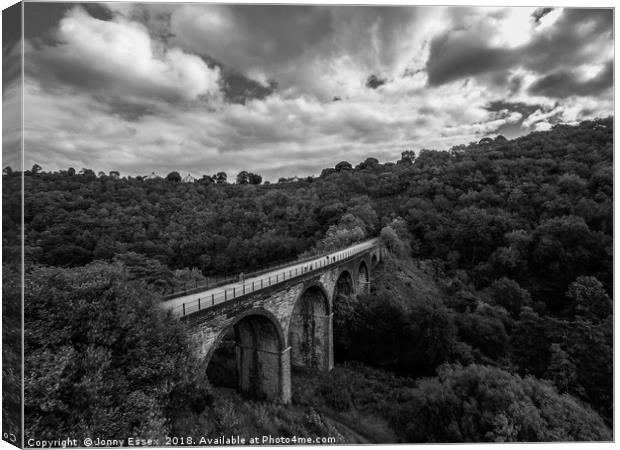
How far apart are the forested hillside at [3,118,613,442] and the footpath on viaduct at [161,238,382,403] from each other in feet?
6.85

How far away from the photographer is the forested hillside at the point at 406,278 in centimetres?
802

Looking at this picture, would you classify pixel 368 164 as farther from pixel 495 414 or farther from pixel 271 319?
pixel 495 414

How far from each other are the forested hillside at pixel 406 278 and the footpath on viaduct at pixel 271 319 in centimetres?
209

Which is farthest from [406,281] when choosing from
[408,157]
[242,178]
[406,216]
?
[242,178]

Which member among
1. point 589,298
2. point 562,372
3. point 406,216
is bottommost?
point 562,372

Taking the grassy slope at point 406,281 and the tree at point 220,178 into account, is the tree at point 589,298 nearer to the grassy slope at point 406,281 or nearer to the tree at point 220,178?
the grassy slope at point 406,281

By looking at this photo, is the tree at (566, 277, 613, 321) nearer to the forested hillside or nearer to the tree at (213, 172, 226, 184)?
the forested hillside

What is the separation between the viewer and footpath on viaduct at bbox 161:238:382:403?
494 inches

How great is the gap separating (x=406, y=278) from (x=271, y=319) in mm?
25783

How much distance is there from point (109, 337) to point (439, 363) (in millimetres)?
23637

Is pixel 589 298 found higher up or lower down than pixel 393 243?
lower down

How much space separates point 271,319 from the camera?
16.6m

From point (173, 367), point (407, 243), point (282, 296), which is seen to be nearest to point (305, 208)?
point (407, 243)

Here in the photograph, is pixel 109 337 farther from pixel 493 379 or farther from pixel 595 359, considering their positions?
pixel 595 359
